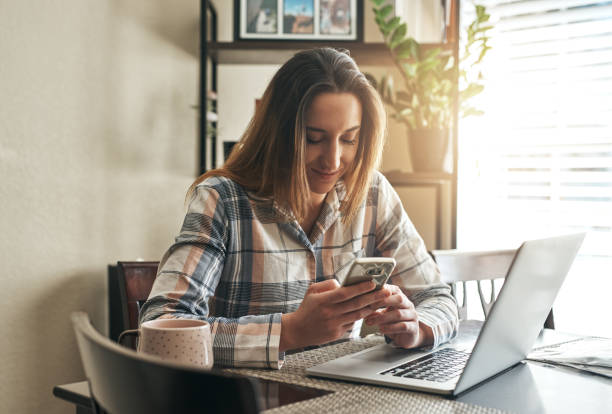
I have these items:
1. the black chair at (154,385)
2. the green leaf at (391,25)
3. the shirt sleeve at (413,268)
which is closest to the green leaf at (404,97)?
the green leaf at (391,25)

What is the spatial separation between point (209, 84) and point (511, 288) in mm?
1891

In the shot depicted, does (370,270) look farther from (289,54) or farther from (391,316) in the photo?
(289,54)

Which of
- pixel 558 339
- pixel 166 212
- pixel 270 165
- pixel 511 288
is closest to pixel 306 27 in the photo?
pixel 166 212

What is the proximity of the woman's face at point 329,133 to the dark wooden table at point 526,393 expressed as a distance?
567mm

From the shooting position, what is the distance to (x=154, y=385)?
414mm

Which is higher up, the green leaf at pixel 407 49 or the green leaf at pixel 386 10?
the green leaf at pixel 386 10

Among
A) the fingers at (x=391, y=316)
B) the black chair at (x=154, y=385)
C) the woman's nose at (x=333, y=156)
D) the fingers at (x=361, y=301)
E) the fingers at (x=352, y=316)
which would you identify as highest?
the woman's nose at (x=333, y=156)

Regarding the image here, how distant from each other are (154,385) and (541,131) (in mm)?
2363

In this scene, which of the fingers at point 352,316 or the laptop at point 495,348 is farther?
the fingers at point 352,316

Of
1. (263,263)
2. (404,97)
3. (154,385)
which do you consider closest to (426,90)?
(404,97)

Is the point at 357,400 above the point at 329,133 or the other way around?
the other way around

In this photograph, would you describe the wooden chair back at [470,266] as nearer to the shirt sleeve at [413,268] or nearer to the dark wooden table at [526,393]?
the shirt sleeve at [413,268]

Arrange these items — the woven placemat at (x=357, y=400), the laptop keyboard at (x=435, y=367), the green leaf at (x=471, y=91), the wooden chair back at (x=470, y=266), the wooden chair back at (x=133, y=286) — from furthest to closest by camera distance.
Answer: the green leaf at (x=471, y=91), the wooden chair back at (x=470, y=266), the wooden chair back at (x=133, y=286), the laptop keyboard at (x=435, y=367), the woven placemat at (x=357, y=400)

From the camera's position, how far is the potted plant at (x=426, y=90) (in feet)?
7.14
